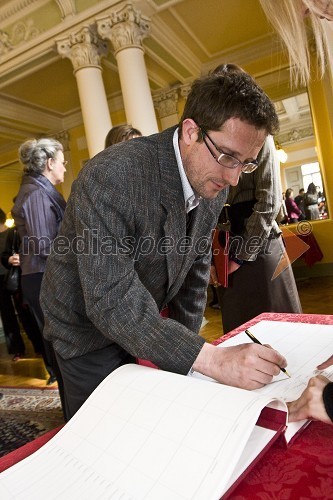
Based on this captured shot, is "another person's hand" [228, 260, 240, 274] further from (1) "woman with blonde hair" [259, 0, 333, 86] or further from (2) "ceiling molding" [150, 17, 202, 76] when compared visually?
(2) "ceiling molding" [150, 17, 202, 76]

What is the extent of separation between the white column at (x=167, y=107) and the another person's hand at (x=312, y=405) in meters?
6.91

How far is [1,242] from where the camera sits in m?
3.86

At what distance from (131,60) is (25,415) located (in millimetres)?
3949

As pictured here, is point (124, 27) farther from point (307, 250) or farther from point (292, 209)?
point (307, 250)

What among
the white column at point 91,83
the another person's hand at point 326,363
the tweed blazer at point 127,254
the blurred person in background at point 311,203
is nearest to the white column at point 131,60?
the white column at point 91,83

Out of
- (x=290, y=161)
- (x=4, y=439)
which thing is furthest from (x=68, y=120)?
(x=4, y=439)

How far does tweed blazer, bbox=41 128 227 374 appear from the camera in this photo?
76 centimetres

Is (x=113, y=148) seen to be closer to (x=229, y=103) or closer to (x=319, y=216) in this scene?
(x=229, y=103)

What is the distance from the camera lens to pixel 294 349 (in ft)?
3.00

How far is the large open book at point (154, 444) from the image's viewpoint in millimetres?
494

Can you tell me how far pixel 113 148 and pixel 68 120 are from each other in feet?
26.7

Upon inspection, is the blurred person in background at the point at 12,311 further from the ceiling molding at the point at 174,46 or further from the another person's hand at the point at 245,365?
the ceiling molding at the point at 174,46

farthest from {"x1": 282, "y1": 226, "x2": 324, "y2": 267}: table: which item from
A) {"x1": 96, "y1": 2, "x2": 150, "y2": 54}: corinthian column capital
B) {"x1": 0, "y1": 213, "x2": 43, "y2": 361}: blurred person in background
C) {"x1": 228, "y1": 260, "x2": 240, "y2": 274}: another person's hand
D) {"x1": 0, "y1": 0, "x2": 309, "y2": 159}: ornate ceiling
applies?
{"x1": 228, "y1": 260, "x2": 240, "y2": 274}: another person's hand

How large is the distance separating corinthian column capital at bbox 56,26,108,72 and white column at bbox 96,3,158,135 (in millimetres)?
181
